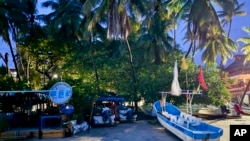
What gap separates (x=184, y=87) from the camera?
22.1 meters

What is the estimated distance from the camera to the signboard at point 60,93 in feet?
46.8

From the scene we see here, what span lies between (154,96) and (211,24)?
24.7 ft

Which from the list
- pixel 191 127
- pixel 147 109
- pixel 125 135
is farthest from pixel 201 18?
pixel 125 135

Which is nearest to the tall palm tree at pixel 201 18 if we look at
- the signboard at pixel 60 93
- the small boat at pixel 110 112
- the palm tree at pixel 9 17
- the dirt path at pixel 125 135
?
the small boat at pixel 110 112

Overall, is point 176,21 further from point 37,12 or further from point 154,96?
point 37,12

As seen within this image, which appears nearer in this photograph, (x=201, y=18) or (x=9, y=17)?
(x=201, y=18)

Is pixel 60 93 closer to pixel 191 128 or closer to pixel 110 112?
pixel 110 112

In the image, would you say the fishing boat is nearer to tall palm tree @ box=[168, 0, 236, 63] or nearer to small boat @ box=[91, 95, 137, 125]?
small boat @ box=[91, 95, 137, 125]

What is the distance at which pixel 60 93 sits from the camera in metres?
14.3

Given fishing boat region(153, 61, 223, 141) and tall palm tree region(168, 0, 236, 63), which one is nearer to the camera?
fishing boat region(153, 61, 223, 141)

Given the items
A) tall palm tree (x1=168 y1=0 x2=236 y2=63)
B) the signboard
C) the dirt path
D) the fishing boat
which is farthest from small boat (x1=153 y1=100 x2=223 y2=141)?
tall palm tree (x1=168 y1=0 x2=236 y2=63)

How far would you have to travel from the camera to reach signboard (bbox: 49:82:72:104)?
14.3m

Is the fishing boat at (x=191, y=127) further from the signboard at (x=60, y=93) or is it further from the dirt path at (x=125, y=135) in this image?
the signboard at (x=60, y=93)

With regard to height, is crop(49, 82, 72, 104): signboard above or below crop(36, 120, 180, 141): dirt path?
above
